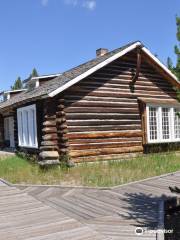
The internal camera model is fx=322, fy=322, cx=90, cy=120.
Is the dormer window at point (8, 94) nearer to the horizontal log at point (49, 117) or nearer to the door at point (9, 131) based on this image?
the door at point (9, 131)

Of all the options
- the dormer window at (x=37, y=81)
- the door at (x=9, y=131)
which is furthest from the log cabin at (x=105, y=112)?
the door at (x=9, y=131)

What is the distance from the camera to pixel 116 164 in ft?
46.9

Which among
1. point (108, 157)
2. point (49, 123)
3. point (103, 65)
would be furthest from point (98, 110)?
point (49, 123)

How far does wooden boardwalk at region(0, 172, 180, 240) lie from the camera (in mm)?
5672

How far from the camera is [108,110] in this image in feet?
51.8

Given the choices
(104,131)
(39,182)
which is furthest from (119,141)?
(39,182)

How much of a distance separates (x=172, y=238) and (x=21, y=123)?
1316 centimetres

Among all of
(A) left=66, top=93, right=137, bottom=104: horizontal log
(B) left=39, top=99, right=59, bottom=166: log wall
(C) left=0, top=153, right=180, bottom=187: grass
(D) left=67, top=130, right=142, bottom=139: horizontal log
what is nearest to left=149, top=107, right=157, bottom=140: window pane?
(D) left=67, top=130, right=142, bottom=139: horizontal log

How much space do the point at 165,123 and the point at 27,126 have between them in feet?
24.6

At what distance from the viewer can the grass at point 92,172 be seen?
1068 centimetres

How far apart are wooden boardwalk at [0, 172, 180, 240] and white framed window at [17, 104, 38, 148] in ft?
20.1

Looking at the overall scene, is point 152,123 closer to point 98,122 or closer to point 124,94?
point 124,94

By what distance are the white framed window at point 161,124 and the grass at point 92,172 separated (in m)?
1.84

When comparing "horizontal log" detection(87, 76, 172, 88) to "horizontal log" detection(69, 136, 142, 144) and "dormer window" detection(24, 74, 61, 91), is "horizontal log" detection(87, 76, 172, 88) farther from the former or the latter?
"dormer window" detection(24, 74, 61, 91)
